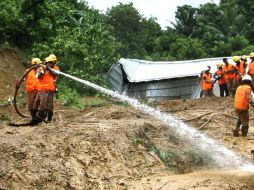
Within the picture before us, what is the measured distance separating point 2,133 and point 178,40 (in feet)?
102

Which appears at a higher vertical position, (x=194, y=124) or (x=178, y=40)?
(x=178, y=40)

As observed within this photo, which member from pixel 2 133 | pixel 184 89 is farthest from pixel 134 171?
pixel 184 89

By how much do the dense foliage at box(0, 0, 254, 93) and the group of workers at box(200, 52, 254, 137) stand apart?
444cm

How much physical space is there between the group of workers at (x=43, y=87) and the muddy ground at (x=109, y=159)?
84 cm

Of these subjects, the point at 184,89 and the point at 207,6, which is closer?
the point at 184,89

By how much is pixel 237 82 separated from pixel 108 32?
835 centimetres

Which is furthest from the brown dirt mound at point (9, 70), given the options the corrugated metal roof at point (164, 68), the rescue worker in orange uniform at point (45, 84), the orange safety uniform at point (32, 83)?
the rescue worker in orange uniform at point (45, 84)

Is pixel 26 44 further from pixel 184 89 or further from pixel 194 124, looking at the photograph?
pixel 194 124

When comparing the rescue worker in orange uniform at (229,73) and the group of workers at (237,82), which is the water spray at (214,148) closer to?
the group of workers at (237,82)

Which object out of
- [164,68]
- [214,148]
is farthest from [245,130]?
[164,68]

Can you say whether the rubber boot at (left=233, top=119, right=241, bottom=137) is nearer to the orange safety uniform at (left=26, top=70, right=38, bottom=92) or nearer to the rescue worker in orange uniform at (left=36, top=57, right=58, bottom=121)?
the rescue worker in orange uniform at (left=36, top=57, right=58, bottom=121)

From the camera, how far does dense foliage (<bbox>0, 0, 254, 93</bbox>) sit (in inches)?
826

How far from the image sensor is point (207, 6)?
41.8 m

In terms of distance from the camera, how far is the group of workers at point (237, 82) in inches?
456
